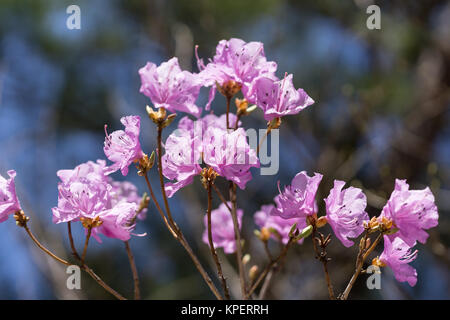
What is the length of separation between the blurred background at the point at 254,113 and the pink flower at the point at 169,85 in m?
1.22

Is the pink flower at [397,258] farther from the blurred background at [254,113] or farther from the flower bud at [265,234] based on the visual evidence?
the blurred background at [254,113]

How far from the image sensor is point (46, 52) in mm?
3061

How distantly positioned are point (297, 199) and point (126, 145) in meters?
0.25

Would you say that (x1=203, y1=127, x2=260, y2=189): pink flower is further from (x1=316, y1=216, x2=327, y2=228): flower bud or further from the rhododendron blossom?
(x1=316, y1=216, x2=327, y2=228): flower bud

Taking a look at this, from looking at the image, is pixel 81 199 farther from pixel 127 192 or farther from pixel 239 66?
pixel 239 66

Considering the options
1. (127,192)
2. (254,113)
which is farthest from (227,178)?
(254,113)

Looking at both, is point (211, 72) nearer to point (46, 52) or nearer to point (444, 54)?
point (444, 54)

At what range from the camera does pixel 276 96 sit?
62cm

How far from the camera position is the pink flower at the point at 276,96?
615 mm

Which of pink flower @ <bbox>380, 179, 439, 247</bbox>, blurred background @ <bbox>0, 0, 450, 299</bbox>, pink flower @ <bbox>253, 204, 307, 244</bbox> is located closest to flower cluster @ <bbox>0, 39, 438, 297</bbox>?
pink flower @ <bbox>380, 179, 439, 247</bbox>

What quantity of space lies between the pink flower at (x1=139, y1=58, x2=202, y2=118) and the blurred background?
1.22 m

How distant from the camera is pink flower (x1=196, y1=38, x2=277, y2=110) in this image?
640 millimetres
